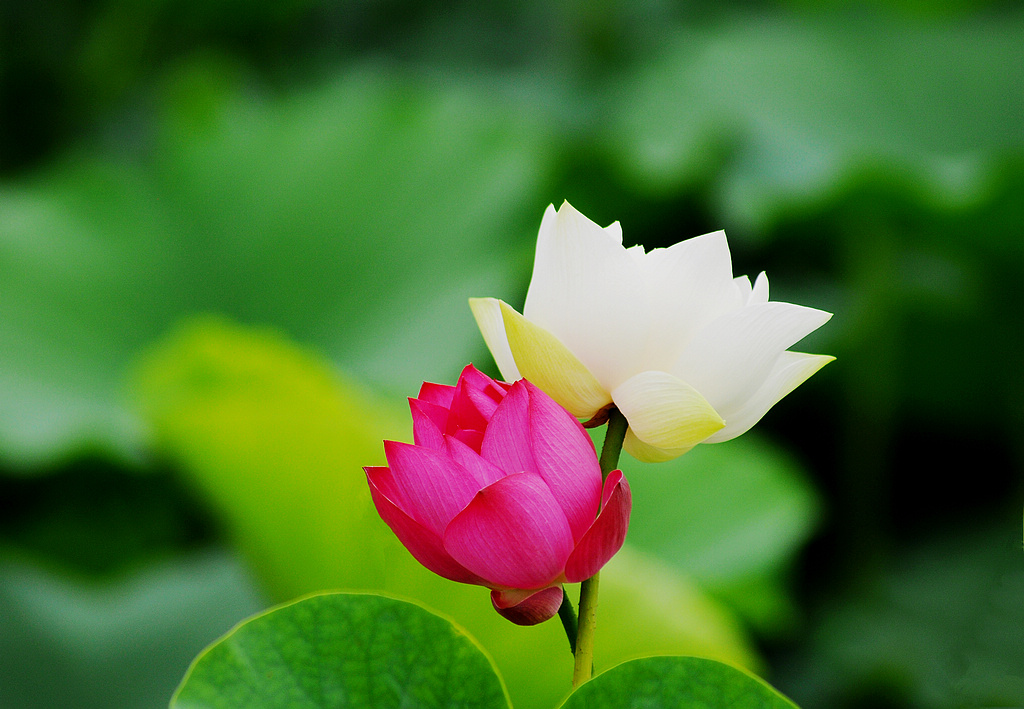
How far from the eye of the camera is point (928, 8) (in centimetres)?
159

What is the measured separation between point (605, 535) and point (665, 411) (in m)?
0.03

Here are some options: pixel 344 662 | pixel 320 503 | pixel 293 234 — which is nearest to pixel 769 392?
pixel 344 662

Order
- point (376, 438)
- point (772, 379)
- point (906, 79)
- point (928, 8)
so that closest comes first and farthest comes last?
A: point (772, 379), point (376, 438), point (906, 79), point (928, 8)

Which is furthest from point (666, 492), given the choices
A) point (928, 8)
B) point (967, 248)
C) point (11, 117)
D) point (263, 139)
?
point (11, 117)

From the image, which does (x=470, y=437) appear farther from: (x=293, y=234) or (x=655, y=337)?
(x=293, y=234)

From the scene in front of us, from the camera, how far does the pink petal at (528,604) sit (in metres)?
0.22

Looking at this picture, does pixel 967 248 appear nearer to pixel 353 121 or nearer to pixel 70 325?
pixel 353 121

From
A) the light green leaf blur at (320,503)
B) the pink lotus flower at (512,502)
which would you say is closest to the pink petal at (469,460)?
the pink lotus flower at (512,502)

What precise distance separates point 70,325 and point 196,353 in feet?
1.29

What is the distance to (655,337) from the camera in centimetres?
23

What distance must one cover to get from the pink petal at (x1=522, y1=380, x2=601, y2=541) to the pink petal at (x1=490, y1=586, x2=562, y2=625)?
1 centimetres

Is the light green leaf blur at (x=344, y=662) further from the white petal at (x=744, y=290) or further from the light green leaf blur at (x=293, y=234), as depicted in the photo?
the light green leaf blur at (x=293, y=234)

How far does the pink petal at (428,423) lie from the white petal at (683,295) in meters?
0.05

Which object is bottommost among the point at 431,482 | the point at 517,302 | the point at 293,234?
the point at 517,302
